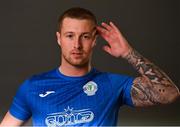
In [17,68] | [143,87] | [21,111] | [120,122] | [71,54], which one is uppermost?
[71,54]

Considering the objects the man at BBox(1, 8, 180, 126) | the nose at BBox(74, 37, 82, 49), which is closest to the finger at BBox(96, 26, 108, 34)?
the man at BBox(1, 8, 180, 126)

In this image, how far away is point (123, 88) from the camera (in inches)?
64.1

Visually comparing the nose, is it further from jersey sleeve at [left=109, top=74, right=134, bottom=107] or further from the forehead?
jersey sleeve at [left=109, top=74, right=134, bottom=107]

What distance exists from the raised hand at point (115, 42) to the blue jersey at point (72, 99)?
3.9 inches

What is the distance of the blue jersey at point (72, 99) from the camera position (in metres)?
1.57

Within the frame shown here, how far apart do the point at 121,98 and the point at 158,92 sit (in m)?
0.16

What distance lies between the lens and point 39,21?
10.1ft

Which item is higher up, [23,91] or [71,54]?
[71,54]

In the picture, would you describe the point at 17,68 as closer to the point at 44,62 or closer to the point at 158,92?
the point at 44,62

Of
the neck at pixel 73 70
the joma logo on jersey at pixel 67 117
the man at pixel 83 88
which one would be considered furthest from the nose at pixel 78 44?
the joma logo on jersey at pixel 67 117

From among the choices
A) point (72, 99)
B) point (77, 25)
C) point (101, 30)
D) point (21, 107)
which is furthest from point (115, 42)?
point (21, 107)

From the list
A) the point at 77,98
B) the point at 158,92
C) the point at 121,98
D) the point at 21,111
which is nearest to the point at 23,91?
the point at 21,111

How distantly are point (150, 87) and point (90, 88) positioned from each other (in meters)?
0.24

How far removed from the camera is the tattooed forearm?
156cm
